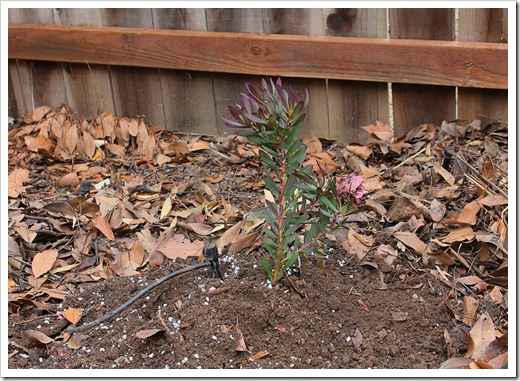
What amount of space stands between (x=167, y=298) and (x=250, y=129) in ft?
1.92

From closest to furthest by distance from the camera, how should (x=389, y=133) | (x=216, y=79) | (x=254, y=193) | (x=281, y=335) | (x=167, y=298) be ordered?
(x=281, y=335), (x=167, y=298), (x=254, y=193), (x=389, y=133), (x=216, y=79)

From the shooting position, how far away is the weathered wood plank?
352 centimetres

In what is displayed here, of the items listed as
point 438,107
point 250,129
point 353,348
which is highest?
point 250,129

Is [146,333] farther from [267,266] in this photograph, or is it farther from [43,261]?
[43,261]

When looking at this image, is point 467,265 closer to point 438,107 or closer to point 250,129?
point 250,129

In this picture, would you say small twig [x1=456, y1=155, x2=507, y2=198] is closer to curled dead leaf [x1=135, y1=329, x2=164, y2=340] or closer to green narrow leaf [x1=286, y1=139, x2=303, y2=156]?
green narrow leaf [x1=286, y1=139, x2=303, y2=156]

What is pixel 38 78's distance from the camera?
436 cm

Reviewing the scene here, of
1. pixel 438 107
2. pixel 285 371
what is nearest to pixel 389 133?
pixel 438 107

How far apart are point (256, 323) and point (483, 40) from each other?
6.35 ft

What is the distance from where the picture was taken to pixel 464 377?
79.0 inches

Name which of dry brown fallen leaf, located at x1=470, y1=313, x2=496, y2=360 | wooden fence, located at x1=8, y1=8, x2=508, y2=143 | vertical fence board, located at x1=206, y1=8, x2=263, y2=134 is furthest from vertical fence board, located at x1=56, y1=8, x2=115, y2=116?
dry brown fallen leaf, located at x1=470, y1=313, x2=496, y2=360

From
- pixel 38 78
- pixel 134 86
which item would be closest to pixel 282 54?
pixel 134 86

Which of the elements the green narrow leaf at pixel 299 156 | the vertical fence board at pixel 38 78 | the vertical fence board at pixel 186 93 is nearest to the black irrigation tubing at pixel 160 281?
the green narrow leaf at pixel 299 156

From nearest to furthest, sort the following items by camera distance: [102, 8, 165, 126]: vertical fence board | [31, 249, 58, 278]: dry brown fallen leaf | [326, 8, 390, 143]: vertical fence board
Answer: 1. [31, 249, 58, 278]: dry brown fallen leaf
2. [326, 8, 390, 143]: vertical fence board
3. [102, 8, 165, 126]: vertical fence board
